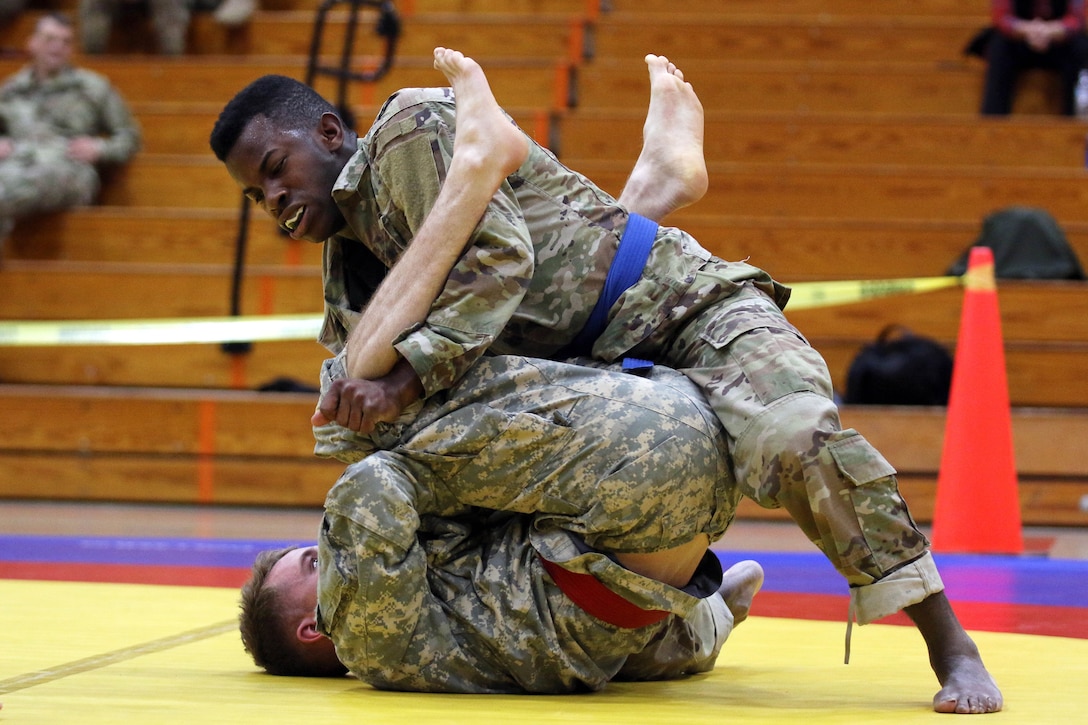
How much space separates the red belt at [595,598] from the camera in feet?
7.66

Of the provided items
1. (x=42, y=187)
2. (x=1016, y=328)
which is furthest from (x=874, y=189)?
(x=42, y=187)

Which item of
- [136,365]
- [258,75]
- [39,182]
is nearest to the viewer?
[136,365]

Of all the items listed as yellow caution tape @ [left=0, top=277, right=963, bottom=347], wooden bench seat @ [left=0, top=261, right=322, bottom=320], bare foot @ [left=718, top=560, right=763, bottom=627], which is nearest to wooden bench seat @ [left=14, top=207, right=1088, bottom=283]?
wooden bench seat @ [left=0, top=261, right=322, bottom=320]

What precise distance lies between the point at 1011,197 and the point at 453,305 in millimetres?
4830

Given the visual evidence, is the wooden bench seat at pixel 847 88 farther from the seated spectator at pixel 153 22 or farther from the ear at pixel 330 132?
the ear at pixel 330 132

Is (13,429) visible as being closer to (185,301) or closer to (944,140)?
(185,301)

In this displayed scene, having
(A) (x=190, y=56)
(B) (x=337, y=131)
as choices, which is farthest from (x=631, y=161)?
(B) (x=337, y=131)

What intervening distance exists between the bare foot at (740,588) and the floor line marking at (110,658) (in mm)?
1115

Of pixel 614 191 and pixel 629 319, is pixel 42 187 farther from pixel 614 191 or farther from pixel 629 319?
pixel 629 319

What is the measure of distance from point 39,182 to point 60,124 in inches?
20.9

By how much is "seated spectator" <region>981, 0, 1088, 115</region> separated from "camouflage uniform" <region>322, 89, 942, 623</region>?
5009mm

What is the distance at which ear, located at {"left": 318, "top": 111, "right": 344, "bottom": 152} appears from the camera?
8.31ft

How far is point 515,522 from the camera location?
246 centimetres

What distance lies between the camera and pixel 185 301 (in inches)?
259
